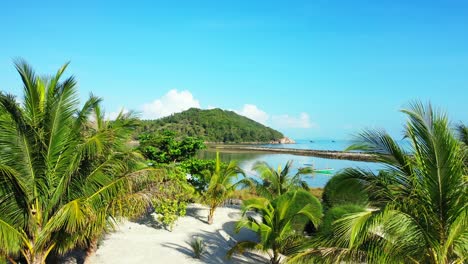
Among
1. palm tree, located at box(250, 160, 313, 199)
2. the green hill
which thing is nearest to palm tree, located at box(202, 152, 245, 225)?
palm tree, located at box(250, 160, 313, 199)

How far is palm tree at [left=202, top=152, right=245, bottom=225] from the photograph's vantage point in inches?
586

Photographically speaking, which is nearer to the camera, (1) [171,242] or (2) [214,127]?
(1) [171,242]

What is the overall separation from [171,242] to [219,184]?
3.39 m

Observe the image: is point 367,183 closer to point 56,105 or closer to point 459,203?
point 459,203

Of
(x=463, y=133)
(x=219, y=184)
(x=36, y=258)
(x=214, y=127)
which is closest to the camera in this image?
A: (x=36, y=258)

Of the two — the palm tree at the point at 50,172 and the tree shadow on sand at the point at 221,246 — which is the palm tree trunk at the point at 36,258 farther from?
the tree shadow on sand at the point at 221,246

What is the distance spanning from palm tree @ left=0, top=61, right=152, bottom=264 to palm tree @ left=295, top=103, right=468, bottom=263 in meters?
4.34

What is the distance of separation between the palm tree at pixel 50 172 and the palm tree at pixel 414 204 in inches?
171

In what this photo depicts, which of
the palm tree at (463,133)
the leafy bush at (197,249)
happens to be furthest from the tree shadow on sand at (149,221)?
the palm tree at (463,133)

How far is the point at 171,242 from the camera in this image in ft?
40.2

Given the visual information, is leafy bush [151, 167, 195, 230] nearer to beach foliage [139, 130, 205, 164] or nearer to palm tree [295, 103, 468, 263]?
beach foliage [139, 130, 205, 164]

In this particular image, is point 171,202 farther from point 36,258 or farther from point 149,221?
point 36,258

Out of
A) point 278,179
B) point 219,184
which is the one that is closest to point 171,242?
point 219,184

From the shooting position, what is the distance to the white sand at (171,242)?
35.0 feet
